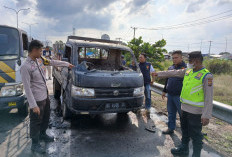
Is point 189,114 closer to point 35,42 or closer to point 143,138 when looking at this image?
point 143,138

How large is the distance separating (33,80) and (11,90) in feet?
4.21

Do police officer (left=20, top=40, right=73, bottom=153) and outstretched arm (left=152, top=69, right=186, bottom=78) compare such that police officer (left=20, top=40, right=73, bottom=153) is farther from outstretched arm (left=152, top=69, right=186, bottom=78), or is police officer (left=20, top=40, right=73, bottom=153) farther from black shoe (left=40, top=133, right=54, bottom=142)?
outstretched arm (left=152, top=69, right=186, bottom=78)

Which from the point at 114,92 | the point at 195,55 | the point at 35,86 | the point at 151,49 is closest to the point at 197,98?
the point at 195,55

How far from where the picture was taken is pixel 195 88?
8.68ft

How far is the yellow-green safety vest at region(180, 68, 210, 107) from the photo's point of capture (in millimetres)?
2598

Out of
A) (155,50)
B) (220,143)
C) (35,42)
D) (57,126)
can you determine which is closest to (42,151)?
(57,126)

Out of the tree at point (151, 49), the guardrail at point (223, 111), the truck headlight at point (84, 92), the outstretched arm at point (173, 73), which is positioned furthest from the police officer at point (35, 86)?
the tree at point (151, 49)

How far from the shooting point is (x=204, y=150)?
3.27 meters

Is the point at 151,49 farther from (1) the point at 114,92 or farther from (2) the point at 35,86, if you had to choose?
(2) the point at 35,86

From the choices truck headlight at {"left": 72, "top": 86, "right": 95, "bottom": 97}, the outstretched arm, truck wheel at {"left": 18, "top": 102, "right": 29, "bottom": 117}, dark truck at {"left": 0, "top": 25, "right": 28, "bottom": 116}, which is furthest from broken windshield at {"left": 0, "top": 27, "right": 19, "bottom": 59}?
the outstretched arm

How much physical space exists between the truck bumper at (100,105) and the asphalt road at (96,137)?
578 mm

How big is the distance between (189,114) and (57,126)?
2955 mm

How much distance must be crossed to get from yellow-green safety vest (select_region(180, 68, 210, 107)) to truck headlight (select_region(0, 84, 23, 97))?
3.44 m

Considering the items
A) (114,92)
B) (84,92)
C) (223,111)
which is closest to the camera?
(223,111)
